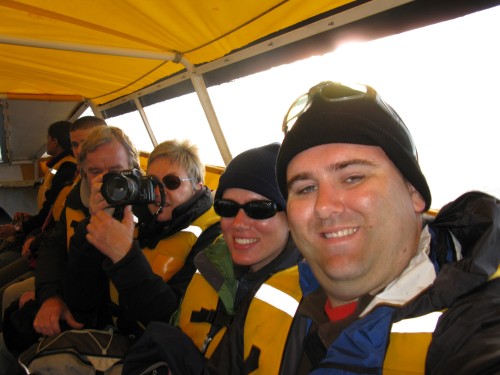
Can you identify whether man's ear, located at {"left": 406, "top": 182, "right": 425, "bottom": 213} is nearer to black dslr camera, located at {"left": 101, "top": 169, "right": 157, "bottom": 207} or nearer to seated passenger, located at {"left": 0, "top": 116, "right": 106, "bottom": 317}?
black dslr camera, located at {"left": 101, "top": 169, "right": 157, "bottom": 207}

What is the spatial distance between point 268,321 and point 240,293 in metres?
0.33

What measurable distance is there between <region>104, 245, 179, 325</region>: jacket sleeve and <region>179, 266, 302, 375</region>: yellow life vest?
8.3 inches

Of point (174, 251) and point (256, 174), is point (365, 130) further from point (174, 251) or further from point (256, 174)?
point (174, 251)

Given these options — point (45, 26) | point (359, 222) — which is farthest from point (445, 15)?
point (45, 26)

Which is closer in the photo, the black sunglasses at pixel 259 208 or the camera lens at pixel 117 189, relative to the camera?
the black sunglasses at pixel 259 208

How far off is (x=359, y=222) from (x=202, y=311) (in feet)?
2.80

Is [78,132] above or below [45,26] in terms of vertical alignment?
below

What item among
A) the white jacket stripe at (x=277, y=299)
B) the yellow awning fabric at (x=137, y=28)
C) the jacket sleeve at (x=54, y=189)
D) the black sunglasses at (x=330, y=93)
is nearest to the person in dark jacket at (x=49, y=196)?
the jacket sleeve at (x=54, y=189)

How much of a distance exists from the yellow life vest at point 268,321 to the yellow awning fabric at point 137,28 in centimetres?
162

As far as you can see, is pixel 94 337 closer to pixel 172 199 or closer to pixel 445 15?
pixel 172 199

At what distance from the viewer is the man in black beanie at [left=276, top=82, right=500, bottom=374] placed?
69 centimetres

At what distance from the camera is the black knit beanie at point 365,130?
0.91 metres

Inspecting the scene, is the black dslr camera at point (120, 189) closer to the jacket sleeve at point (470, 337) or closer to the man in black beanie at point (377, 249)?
the man in black beanie at point (377, 249)

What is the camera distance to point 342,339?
2.63ft
